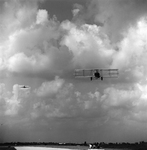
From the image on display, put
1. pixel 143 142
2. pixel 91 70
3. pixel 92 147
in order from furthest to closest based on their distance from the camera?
pixel 143 142, pixel 92 147, pixel 91 70

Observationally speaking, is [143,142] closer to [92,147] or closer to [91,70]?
[92,147]

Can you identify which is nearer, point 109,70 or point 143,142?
point 109,70

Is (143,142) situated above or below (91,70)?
below

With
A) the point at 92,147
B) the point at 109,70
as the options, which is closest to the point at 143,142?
the point at 92,147

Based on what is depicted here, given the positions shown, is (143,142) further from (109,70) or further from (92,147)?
(109,70)

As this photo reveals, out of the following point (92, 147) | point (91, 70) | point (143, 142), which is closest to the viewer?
point (91, 70)

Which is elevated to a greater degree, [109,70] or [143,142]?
[109,70]

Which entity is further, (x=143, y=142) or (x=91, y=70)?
(x=143, y=142)

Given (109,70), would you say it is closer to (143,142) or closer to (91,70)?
(91,70)
